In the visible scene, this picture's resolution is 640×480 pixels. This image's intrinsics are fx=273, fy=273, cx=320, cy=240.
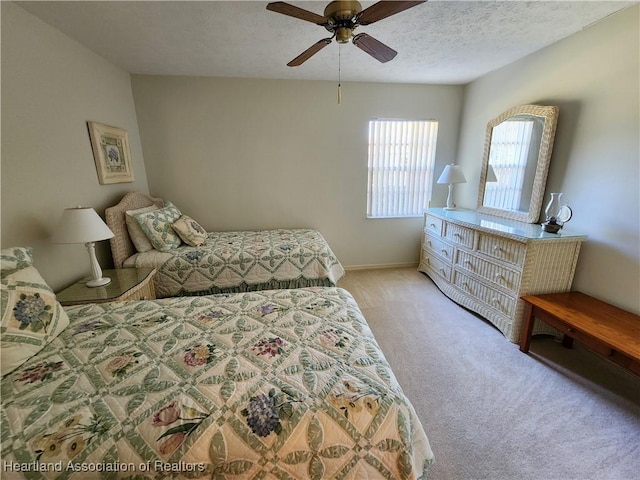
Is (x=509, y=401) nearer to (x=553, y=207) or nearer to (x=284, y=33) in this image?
(x=553, y=207)

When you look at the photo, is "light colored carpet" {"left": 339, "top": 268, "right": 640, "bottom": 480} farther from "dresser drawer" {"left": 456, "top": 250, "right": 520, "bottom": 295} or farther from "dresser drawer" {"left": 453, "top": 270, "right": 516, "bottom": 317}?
"dresser drawer" {"left": 456, "top": 250, "right": 520, "bottom": 295}

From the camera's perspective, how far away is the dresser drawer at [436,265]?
10.4 feet

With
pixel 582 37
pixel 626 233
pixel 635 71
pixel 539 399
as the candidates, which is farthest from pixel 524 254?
pixel 582 37

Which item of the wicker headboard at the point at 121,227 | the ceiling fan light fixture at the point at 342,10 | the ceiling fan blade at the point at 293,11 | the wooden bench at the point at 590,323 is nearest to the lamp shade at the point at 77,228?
the wicker headboard at the point at 121,227

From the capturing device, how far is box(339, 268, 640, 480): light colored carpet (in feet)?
4.58

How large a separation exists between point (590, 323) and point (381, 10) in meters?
2.32

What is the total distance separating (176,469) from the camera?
2.79 ft

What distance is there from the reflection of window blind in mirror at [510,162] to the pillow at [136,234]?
3.72m

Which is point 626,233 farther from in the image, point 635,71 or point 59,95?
point 59,95

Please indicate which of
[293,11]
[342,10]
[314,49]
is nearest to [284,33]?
[314,49]

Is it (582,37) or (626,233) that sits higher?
(582,37)

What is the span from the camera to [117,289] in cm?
199

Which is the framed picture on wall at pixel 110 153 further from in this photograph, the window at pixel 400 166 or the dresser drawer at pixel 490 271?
the dresser drawer at pixel 490 271

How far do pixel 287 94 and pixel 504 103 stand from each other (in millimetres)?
2449
